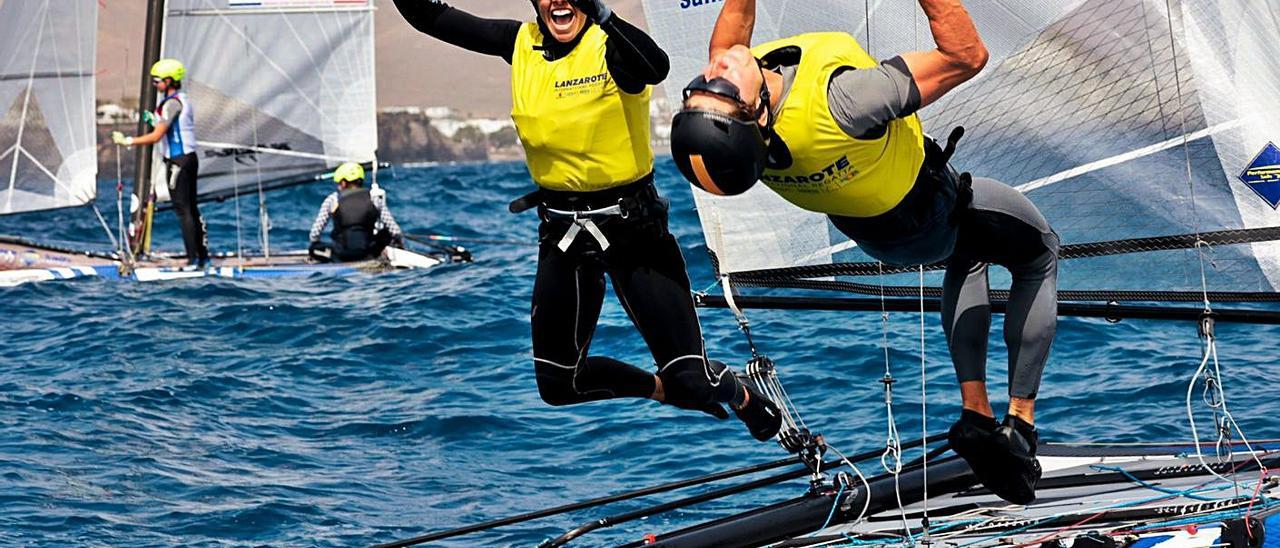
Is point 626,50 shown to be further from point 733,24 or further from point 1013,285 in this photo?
point 1013,285

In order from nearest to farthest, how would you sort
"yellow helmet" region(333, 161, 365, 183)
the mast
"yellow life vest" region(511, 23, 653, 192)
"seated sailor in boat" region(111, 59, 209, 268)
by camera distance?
"yellow life vest" region(511, 23, 653, 192) → "seated sailor in boat" region(111, 59, 209, 268) → "yellow helmet" region(333, 161, 365, 183) → the mast

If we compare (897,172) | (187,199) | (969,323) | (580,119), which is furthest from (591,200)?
(187,199)

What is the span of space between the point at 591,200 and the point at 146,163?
13057mm

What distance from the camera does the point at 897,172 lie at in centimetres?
479

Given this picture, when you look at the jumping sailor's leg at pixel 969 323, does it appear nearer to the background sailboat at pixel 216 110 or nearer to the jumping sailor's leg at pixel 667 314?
the jumping sailor's leg at pixel 667 314

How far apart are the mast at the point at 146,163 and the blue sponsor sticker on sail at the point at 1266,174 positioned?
12.9 meters

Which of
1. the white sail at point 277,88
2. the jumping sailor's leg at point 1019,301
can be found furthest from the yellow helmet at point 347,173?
the jumping sailor's leg at point 1019,301

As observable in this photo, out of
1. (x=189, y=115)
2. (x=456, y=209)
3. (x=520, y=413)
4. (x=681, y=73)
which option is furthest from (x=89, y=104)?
(x=681, y=73)

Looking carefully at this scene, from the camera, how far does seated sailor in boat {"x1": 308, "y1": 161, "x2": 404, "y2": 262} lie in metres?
16.3

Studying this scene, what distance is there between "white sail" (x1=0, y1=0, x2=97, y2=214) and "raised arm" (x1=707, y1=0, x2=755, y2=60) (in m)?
14.8

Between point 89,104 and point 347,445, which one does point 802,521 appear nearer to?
point 347,445

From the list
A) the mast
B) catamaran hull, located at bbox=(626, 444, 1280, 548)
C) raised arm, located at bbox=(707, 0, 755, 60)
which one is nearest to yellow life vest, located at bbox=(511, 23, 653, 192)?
raised arm, located at bbox=(707, 0, 755, 60)

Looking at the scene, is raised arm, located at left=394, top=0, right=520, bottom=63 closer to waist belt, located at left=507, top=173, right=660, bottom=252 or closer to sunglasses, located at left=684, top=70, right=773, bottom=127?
waist belt, located at left=507, top=173, right=660, bottom=252

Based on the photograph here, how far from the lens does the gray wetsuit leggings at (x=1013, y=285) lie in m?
5.13
